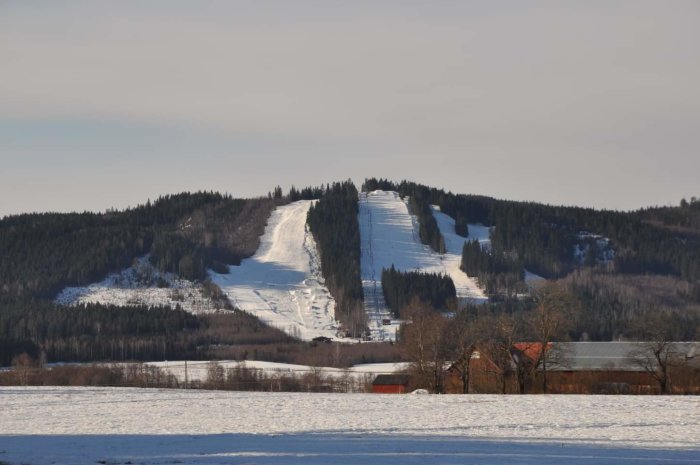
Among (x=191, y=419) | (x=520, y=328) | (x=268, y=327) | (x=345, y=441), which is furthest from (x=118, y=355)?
(x=345, y=441)

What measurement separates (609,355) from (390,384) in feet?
69.3

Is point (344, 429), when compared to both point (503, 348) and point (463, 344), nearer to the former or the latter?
point (503, 348)

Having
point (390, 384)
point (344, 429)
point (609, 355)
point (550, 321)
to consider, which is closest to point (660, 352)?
point (550, 321)

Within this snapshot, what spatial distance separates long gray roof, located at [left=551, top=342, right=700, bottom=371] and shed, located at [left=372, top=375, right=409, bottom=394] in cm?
1267

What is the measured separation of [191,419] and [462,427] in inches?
518

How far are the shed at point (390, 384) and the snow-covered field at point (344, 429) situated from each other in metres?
24.4

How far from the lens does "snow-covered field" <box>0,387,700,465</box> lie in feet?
125

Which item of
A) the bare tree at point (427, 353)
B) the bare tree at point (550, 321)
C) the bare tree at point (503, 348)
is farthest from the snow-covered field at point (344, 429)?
→ the bare tree at point (427, 353)

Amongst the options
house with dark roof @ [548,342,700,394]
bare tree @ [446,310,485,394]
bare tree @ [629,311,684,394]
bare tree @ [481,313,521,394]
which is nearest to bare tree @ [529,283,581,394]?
house with dark roof @ [548,342,700,394]

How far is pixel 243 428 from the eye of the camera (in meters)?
49.9

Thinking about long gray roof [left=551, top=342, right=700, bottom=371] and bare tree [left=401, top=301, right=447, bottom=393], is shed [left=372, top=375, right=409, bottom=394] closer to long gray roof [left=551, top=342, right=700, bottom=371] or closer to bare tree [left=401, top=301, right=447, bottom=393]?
bare tree [left=401, top=301, right=447, bottom=393]

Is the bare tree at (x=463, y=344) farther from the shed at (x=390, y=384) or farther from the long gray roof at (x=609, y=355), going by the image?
the shed at (x=390, y=384)

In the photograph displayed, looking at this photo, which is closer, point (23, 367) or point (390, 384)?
point (390, 384)

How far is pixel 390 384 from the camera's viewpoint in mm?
102125
